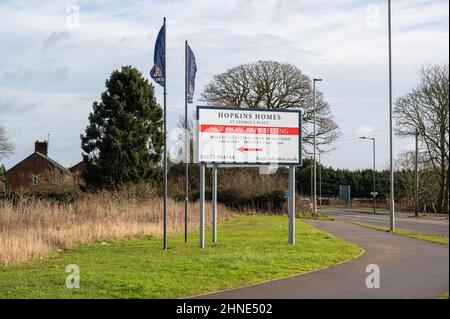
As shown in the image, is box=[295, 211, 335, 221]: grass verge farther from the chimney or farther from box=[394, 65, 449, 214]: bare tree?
the chimney

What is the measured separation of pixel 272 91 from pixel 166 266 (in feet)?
140

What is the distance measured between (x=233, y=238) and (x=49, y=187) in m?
30.9

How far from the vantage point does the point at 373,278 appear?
451 inches

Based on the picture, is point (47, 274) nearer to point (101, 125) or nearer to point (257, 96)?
point (101, 125)

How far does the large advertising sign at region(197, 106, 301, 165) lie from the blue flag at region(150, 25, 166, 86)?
1537 millimetres

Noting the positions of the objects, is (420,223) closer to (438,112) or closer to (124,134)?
(438,112)

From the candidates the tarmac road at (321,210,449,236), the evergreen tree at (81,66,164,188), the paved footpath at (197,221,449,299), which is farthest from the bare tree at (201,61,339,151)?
the paved footpath at (197,221,449,299)

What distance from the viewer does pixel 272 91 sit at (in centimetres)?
5544

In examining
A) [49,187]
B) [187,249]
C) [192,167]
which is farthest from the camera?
[192,167]

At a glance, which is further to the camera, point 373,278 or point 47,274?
point 47,274

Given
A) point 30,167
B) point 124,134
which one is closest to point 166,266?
point 124,134

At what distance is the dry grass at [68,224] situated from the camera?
16422 mm
